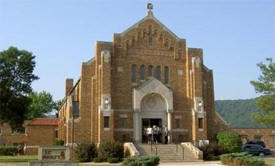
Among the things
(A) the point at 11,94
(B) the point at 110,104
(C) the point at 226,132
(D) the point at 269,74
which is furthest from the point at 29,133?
(D) the point at 269,74

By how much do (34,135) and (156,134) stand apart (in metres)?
29.8

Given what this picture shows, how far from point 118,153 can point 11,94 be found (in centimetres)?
1226

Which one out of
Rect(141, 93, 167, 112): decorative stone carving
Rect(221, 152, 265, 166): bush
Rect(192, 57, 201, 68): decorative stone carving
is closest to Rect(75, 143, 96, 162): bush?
Rect(141, 93, 167, 112): decorative stone carving

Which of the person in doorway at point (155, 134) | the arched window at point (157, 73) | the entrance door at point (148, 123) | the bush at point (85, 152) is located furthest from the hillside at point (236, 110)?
the bush at point (85, 152)

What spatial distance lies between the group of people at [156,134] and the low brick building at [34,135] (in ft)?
88.5

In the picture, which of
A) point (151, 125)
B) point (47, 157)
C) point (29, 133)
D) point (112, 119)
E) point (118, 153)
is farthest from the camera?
point (29, 133)

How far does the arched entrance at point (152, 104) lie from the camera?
3950 cm

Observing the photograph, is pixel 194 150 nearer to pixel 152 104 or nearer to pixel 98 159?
pixel 152 104

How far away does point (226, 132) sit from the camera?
131 feet

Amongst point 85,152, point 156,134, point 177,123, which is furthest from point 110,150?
point 177,123

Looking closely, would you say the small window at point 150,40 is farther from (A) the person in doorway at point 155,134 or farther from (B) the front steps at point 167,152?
(B) the front steps at point 167,152

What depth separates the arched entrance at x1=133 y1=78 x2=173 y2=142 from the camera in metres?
39.5

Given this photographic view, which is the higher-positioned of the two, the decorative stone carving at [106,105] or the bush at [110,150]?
the decorative stone carving at [106,105]

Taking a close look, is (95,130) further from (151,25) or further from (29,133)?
(29,133)
